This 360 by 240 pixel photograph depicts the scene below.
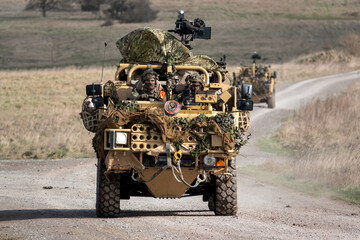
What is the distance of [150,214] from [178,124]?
7.26 feet

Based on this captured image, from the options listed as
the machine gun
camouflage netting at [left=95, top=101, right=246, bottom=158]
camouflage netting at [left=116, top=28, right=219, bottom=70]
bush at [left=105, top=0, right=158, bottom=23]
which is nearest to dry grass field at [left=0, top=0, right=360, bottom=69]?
bush at [left=105, top=0, right=158, bottom=23]

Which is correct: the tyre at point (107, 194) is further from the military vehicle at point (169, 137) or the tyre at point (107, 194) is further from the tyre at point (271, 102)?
the tyre at point (271, 102)

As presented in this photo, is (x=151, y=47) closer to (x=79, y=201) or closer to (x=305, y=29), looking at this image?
(x=79, y=201)

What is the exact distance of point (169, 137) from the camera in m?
11.8

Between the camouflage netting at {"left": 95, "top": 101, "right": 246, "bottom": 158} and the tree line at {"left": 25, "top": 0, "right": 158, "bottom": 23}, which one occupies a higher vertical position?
the tree line at {"left": 25, "top": 0, "right": 158, "bottom": 23}

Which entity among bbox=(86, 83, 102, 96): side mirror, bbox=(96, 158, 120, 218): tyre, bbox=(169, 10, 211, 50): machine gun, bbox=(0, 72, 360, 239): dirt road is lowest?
bbox=(0, 72, 360, 239): dirt road

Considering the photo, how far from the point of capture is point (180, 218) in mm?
12828

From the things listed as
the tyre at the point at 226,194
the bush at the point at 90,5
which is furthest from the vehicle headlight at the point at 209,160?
the bush at the point at 90,5

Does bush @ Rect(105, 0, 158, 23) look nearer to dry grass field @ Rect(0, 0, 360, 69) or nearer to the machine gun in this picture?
dry grass field @ Rect(0, 0, 360, 69)

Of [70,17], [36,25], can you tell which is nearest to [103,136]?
[36,25]

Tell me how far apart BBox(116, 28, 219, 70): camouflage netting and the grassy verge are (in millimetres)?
3871

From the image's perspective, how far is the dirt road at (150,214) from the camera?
1104 centimetres

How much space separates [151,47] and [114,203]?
3684mm

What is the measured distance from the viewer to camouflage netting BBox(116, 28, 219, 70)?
1484cm
